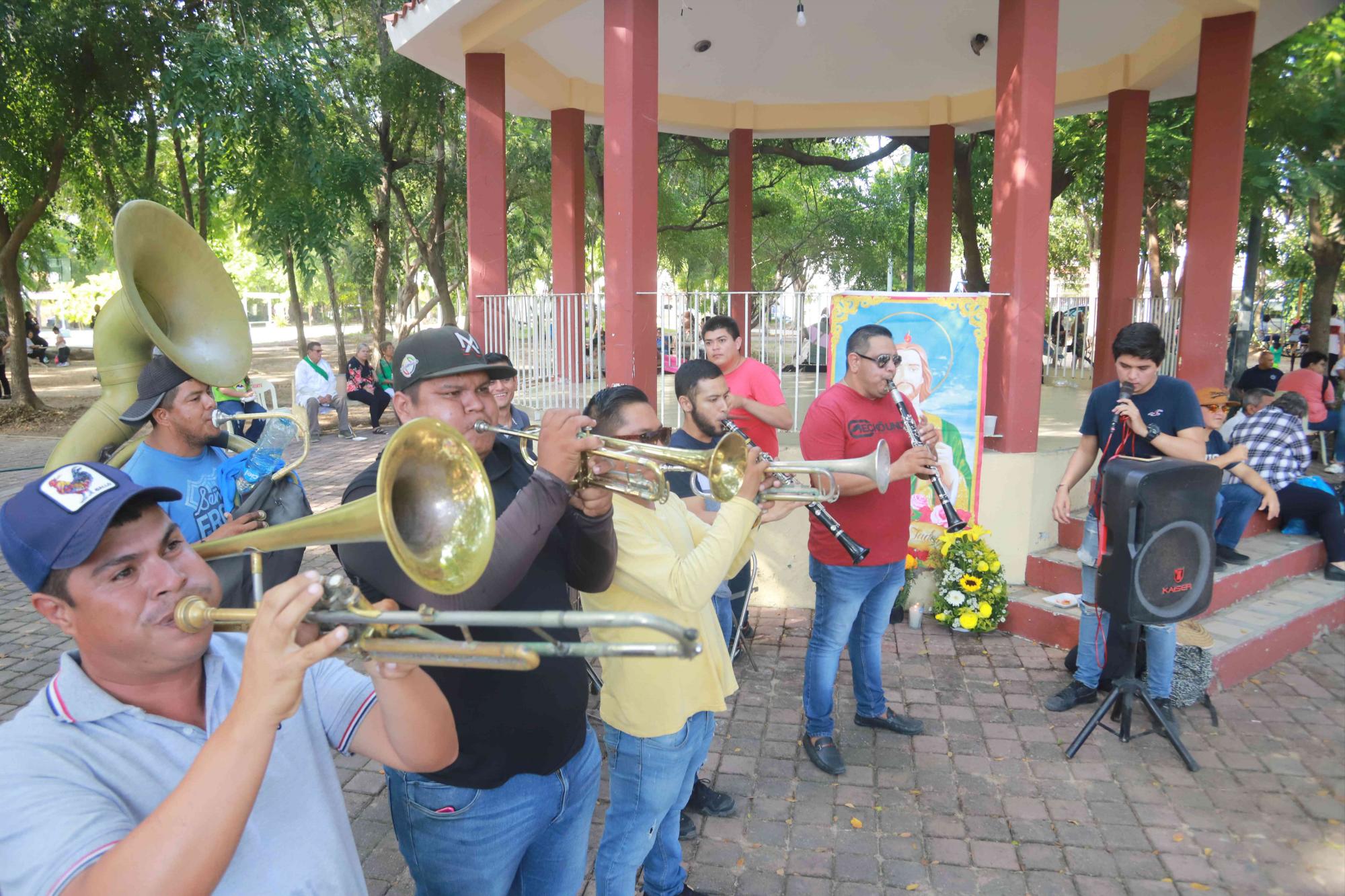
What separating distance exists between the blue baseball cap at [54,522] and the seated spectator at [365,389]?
1442 cm

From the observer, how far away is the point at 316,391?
13.8 meters

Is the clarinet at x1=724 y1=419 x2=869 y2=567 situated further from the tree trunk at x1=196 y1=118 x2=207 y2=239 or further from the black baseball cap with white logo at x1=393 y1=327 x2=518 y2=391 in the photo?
the tree trunk at x1=196 y1=118 x2=207 y2=239

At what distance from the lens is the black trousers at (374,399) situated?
1513 centimetres

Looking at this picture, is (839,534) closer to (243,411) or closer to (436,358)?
(436,358)

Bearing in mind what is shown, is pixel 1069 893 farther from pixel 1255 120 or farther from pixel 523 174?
pixel 523 174

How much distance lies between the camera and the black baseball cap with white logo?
7.34 ft

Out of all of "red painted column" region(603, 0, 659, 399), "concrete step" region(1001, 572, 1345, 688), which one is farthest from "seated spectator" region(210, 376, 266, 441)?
"concrete step" region(1001, 572, 1345, 688)

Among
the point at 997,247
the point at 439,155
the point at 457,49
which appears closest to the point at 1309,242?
the point at 997,247

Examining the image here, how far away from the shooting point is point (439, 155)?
16.9 m

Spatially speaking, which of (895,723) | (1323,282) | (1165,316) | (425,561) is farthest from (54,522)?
(1323,282)

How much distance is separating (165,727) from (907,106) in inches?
483

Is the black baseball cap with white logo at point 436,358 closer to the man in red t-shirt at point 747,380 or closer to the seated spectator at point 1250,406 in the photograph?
the man in red t-shirt at point 747,380

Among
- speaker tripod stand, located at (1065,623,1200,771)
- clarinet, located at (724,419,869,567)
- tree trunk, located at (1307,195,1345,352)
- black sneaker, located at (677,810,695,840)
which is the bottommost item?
black sneaker, located at (677,810,695,840)

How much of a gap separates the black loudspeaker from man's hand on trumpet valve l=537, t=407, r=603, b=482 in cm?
307
